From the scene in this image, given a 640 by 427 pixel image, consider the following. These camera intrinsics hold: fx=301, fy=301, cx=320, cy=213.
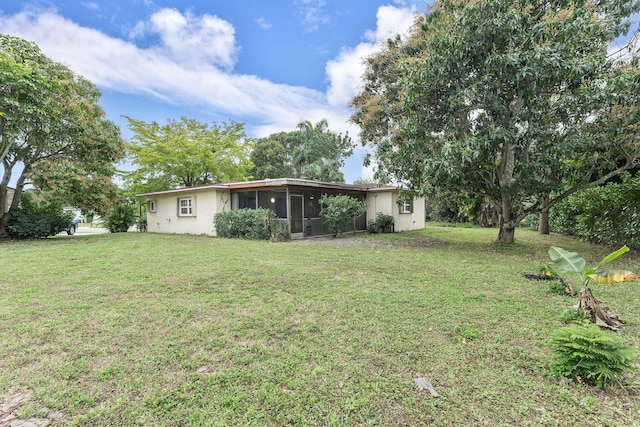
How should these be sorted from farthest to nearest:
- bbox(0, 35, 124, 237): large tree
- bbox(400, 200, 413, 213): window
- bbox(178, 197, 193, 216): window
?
bbox(400, 200, 413, 213): window < bbox(178, 197, 193, 216): window < bbox(0, 35, 124, 237): large tree

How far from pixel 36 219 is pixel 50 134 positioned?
4.37m

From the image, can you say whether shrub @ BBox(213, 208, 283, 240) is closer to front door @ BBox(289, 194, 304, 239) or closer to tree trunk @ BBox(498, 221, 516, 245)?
front door @ BBox(289, 194, 304, 239)

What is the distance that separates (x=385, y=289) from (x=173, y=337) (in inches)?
129

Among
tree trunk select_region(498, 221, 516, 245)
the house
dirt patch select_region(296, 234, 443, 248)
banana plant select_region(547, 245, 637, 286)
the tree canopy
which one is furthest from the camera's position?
the tree canopy

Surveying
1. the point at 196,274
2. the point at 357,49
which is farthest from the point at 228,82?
the point at 196,274

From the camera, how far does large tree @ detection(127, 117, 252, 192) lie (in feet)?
64.1

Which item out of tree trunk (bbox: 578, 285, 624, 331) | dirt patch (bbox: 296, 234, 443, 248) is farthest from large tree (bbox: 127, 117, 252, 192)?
tree trunk (bbox: 578, 285, 624, 331)

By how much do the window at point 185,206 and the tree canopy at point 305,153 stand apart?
1296 cm

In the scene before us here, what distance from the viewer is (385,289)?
202 inches

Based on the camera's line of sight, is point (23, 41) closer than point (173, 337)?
No

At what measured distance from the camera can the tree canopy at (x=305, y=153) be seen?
27.8 metres

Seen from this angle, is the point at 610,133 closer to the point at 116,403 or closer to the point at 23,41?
the point at 116,403

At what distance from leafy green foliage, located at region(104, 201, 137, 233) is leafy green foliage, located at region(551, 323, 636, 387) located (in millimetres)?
21256

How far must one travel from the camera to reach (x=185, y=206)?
15.6 m
